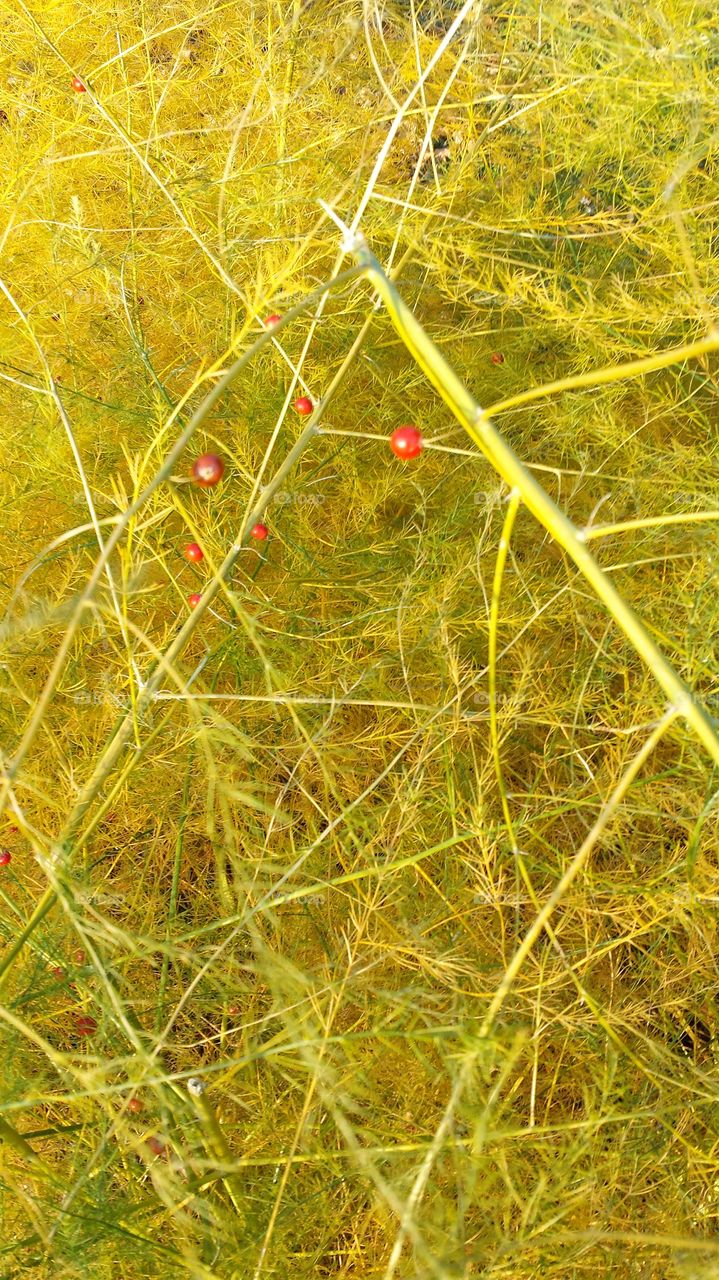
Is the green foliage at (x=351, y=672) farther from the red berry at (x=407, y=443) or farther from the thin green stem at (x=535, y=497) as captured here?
the thin green stem at (x=535, y=497)

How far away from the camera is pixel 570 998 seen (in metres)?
1.02

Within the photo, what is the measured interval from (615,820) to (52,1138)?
0.69 meters

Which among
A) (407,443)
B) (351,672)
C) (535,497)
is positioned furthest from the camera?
(351,672)

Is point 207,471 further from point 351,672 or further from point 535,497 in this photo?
point 351,672

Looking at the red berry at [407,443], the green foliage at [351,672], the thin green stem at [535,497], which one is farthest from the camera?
the green foliage at [351,672]

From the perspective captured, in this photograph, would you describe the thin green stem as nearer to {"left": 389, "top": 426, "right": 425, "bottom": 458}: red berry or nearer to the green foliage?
{"left": 389, "top": 426, "right": 425, "bottom": 458}: red berry

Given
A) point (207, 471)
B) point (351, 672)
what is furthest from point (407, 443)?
point (351, 672)

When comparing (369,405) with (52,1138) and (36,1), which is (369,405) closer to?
(36,1)

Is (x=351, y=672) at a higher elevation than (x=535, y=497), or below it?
below

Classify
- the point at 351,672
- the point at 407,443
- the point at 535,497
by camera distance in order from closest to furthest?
the point at 535,497, the point at 407,443, the point at 351,672

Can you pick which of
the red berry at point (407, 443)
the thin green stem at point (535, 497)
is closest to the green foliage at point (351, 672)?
the red berry at point (407, 443)

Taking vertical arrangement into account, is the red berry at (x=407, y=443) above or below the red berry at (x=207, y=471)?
below

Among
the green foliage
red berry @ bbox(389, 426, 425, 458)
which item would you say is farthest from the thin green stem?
the green foliage

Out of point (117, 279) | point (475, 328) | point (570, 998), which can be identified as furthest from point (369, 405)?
point (570, 998)
